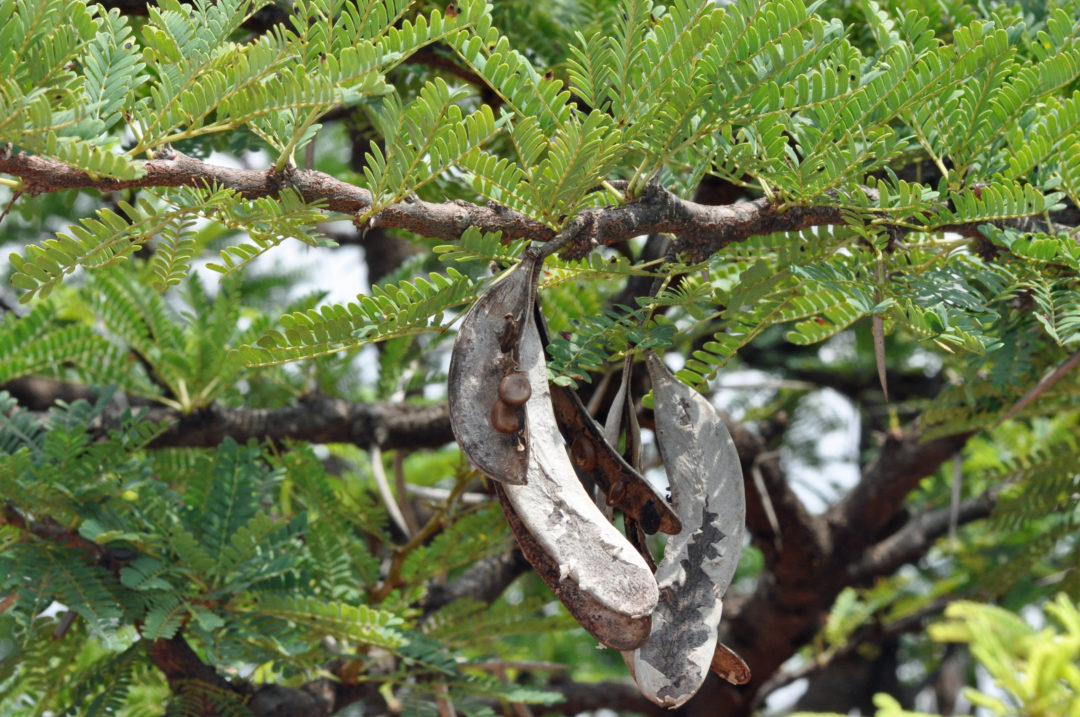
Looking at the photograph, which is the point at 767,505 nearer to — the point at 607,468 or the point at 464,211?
the point at 607,468

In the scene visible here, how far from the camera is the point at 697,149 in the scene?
111cm

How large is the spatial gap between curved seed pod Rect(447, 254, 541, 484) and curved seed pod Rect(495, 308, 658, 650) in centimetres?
2

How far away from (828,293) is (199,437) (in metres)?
1.48

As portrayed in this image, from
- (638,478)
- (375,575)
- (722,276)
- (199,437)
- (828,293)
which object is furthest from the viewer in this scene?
(199,437)

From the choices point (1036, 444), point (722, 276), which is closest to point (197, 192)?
point (722, 276)

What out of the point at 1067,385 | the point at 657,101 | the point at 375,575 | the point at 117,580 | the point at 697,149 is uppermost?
the point at 657,101

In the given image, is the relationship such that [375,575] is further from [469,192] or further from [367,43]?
[367,43]

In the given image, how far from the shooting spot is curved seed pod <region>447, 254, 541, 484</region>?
81cm

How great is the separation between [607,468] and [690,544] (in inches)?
4.6

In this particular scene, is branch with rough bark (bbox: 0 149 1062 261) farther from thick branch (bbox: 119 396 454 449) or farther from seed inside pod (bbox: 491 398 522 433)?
thick branch (bbox: 119 396 454 449)

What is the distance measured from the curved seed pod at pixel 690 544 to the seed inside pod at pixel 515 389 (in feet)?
0.76

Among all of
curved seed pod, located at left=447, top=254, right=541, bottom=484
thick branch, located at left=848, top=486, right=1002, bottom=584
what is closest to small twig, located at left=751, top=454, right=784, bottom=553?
thick branch, located at left=848, top=486, right=1002, bottom=584

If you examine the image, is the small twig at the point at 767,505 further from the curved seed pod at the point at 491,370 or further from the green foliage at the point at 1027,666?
the green foliage at the point at 1027,666

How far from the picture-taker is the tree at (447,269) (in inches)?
34.1
